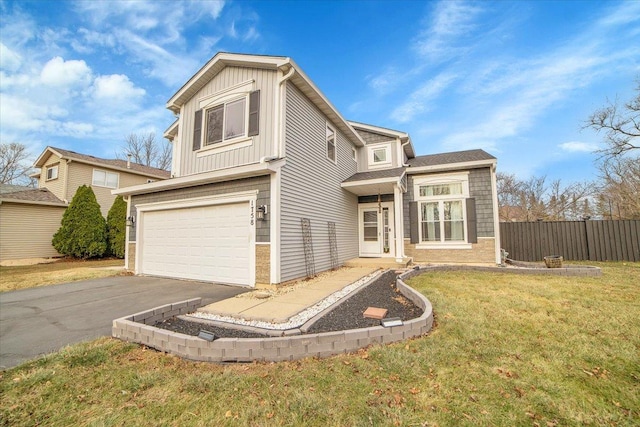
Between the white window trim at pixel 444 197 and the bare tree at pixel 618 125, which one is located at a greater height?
the bare tree at pixel 618 125

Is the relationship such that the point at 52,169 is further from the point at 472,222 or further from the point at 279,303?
the point at 472,222

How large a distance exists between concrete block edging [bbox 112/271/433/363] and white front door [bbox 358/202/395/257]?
7.30 m

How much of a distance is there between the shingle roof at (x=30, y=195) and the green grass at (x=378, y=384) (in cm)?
1659

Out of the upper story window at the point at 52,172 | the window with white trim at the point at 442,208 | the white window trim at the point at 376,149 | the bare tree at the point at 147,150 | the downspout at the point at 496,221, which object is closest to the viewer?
the downspout at the point at 496,221

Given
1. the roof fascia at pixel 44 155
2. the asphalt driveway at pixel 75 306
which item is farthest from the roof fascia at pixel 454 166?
the roof fascia at pixel 44 155

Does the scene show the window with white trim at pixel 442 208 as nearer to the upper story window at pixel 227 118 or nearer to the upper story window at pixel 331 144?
the upper story window at pixel 331 144

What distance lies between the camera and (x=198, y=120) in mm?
8359

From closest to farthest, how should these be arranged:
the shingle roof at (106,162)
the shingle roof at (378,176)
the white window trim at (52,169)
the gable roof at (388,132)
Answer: the shingle roof at (378,176)
the gable roof at (388,132)
the shingle roof at (106,162)
the white window trim at (52,169)

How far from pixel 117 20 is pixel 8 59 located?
5956mm

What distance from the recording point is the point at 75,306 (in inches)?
206

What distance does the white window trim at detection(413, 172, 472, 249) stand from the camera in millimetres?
9859

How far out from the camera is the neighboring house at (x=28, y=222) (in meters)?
13.3

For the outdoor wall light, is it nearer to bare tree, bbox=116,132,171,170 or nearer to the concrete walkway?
the concrete walkway

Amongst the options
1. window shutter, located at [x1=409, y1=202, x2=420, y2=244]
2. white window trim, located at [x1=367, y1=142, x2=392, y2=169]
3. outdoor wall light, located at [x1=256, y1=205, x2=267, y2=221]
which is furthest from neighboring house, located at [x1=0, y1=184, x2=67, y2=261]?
window shutter, located at [x1=409, y1=202, x2=420, y2=244]
